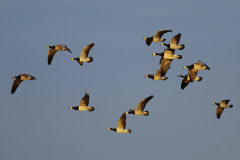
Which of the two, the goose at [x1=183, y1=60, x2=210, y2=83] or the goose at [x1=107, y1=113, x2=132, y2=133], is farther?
the goose at [x1=183, y1=60, x2=210, y2=83]

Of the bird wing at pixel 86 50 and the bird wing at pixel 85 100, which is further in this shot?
the bird wing at pixel 86 50

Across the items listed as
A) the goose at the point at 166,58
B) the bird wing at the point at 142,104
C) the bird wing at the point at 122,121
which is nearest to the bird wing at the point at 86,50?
the goose at the point at 166,58

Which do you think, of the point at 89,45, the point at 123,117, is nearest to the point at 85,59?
the point at 89,45

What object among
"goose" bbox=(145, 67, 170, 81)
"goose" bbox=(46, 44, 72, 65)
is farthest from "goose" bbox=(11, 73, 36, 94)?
"goose" bbox=(145, 67, 170, 81)

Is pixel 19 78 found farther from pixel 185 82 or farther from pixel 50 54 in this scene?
pixel 185 82

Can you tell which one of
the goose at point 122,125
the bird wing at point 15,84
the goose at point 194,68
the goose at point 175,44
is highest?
the goose at point 175,44

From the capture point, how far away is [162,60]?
4922 centimetres

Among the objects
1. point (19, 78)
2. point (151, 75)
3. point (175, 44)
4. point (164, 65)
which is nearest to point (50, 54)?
point (19, 78)

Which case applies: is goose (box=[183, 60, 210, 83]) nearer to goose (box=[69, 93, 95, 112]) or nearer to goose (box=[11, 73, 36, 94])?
goose (box=[69, 93, 95, 112])

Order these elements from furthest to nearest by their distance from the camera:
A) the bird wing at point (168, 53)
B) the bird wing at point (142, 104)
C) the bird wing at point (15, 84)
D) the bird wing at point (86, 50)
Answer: the bird wing at point (15, 84) < the bird wing at point (168, 53) < the bird wing at point (86, 50) < the bird wing at point (142, 104)

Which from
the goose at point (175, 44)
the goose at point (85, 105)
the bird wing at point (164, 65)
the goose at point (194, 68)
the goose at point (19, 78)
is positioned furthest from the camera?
the bird wing at point (164, 65)

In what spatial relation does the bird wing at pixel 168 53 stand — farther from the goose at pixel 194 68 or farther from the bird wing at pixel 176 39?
the goose at pixel 194 68

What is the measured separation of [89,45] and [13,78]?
6.62 metres

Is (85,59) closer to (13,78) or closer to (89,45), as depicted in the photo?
(89,45)
